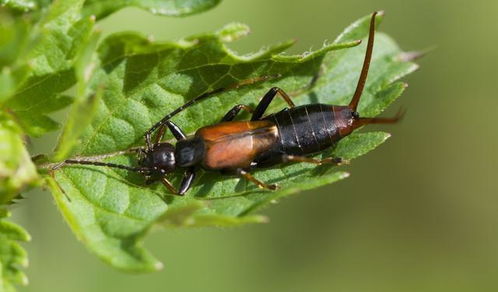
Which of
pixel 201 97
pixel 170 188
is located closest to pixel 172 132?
pixel 201 97

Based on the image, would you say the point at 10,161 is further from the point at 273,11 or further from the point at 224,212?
the point at 273,11

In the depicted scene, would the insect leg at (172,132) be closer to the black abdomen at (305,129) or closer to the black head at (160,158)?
the black head at (160,158)

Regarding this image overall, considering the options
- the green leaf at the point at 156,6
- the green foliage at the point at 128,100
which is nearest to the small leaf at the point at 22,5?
the green foliage at the point at 128,100

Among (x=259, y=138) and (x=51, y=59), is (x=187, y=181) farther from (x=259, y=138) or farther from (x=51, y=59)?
(x=51, y=59)

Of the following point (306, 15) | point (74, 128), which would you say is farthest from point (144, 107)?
point (306, 15)

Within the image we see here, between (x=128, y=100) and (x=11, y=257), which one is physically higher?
(x=128, y=100)

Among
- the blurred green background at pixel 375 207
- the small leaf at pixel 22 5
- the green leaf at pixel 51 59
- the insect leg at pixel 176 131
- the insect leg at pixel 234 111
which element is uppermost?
the small leaf at pixel 22 5

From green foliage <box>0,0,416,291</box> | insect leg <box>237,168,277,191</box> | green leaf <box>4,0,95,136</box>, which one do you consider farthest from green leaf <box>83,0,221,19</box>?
insect leg <box>237,168,277,191</box>
